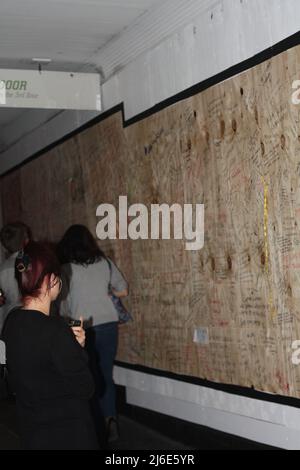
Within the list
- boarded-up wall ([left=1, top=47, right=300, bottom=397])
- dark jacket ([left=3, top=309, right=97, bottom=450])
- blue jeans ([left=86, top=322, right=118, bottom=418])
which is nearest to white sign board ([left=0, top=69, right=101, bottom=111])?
boarded-up wall ([left=1, top=47, right=300, bottom=397])

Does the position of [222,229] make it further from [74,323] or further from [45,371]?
[45,371]

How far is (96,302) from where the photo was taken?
21.3ft

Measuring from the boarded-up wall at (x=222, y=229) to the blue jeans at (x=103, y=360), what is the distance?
0.46 metres

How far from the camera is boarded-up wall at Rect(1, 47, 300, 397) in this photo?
502cm

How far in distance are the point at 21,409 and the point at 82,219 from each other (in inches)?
209

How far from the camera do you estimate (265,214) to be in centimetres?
520

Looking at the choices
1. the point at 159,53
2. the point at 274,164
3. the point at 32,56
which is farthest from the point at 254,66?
the point at 32,56

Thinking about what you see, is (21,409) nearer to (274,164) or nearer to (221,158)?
(274,164)

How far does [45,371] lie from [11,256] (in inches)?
138

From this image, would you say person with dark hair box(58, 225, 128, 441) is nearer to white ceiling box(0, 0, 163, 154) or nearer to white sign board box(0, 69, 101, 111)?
white sign board box(0, 69, 101, 111)

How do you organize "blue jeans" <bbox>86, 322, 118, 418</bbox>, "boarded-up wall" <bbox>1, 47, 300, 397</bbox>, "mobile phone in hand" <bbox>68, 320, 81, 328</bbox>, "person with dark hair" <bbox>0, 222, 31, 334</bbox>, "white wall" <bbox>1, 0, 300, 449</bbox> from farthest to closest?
"person with dark hair" <bbox>0, 222, 31, 334</bbox> → "blue jeans" <bbox>86, 322, 118, 418</bbox> → "white wall" <bbox>1, 0, 300, 449</bbox> → "boarded-up wall" <bbox>1, 47, 300, 397</bbox> → "mobile phone in hand" <bbox>68, 320, 81, 328</bbox>

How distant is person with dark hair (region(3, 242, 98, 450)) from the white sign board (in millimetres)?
3793

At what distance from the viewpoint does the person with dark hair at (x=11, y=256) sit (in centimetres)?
672

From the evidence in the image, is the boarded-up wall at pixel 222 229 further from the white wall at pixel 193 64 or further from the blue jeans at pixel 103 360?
the blue jeans at pixel 103 360
